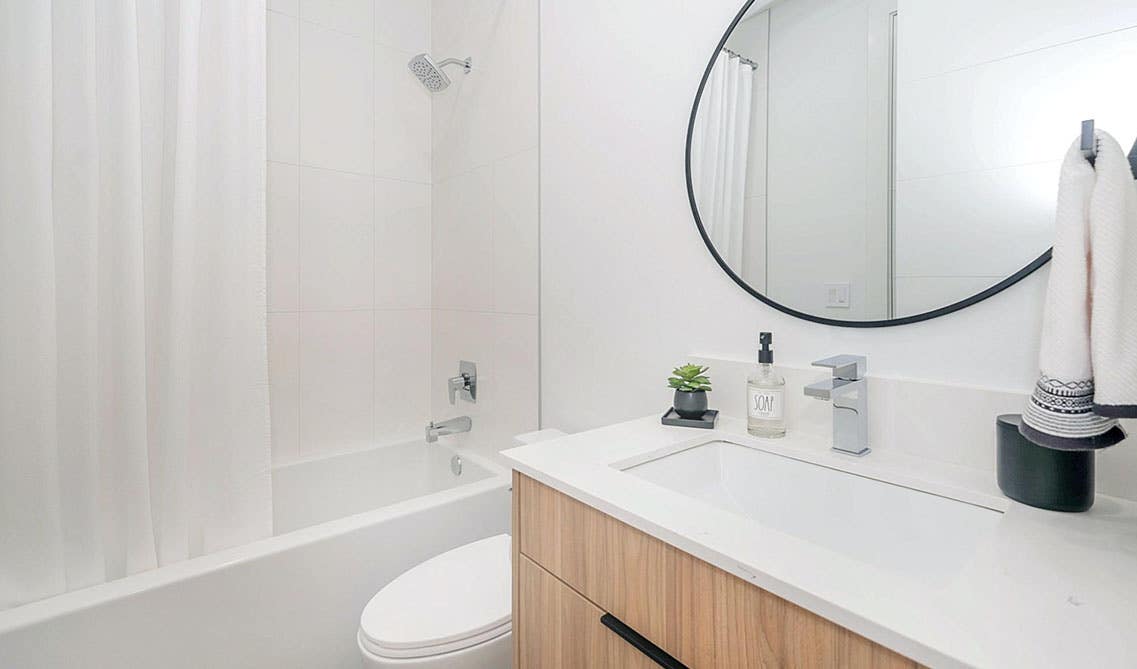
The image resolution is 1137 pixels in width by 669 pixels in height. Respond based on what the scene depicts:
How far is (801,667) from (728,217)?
0.90m

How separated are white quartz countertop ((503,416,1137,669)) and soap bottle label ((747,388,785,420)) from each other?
0.63ft

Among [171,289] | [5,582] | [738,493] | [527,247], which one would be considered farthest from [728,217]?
[5,582]

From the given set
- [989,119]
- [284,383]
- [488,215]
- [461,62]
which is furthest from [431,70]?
[989,119]

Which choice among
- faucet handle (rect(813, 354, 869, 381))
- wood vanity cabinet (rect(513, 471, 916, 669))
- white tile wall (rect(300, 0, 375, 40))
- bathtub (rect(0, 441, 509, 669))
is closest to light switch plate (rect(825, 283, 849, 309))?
faucet handle (rect(813, 354, 869, 381))

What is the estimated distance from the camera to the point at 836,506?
84cm

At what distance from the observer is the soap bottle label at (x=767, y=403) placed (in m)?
1.00

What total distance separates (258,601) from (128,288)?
0.83 m

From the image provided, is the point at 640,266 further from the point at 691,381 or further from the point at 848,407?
the point at 848,407

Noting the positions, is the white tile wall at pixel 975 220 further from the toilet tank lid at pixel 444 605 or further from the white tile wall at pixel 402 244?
the white tile wall at pixel 402 244

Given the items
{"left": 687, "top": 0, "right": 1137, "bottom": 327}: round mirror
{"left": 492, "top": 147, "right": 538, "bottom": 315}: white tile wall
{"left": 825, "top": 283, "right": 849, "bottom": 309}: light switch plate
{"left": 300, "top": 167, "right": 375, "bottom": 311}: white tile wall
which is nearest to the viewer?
{"left": 687, "top": 0, "right": 1137, "bottom": 327}: round mirror

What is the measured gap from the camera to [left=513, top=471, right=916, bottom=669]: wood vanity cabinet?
52 cm

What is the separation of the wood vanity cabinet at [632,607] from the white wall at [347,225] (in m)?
1.43

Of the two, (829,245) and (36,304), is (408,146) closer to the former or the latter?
(36,304)

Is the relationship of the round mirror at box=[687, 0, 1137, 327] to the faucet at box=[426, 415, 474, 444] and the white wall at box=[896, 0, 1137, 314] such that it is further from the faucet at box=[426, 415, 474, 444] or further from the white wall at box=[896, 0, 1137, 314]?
the faucet at box=[426, 415, 474, 444]
